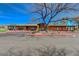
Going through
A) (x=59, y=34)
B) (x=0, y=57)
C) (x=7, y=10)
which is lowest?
(x=0, y=57)

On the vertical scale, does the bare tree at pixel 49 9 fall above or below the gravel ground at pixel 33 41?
above

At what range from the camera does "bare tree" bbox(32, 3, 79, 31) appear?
11.0 feet

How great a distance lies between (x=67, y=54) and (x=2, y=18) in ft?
2.54

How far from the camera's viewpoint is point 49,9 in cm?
339

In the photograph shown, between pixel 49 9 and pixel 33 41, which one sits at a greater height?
pixel 49 9

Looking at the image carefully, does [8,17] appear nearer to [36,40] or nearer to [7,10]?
[7,10]

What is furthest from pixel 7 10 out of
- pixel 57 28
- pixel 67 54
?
pixel 67 54

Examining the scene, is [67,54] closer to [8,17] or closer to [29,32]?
[29,32]

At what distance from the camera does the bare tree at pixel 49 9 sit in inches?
132

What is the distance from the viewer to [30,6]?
3355mm

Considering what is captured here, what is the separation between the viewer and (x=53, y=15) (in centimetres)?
339

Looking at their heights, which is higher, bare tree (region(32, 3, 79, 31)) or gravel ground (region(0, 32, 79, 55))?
bare tree (region(32, 3, 79, 31))

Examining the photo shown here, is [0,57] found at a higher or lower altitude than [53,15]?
lower

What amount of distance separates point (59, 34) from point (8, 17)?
0.56m
